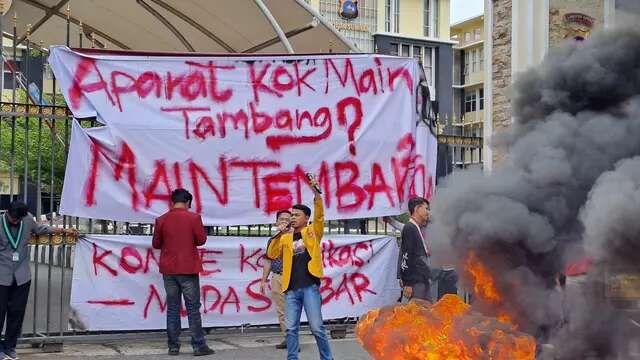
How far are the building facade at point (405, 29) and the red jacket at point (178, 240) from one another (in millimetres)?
26986

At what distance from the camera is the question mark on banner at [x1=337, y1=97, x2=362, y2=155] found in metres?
8.02

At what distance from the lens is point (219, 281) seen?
7617 millimetres

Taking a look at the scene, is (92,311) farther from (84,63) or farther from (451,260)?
(451,260)

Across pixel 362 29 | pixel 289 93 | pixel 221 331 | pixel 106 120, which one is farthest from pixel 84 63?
pixel 362 29

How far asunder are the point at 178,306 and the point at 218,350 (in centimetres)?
66

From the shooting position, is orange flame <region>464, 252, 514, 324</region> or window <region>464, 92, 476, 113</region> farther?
window <region>464, 92, 476, 113</region>

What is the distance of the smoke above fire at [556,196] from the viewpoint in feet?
17.1

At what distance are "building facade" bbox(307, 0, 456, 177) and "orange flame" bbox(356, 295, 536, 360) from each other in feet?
95.7

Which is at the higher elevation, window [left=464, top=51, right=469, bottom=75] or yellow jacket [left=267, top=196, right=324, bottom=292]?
window [left=464, top=51, right=469, bottom=75]

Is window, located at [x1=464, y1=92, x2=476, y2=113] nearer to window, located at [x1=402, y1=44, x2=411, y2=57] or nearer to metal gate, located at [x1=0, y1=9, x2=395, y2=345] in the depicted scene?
window, located at [x1=402, y1=44, x2=411, y2=57]

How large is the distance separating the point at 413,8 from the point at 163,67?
31.1m

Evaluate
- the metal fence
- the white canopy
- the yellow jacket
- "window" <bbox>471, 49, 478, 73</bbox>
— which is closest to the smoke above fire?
the yellow jacket

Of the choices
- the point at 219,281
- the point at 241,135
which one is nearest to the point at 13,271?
the point at 219,281

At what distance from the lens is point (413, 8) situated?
122 feet
